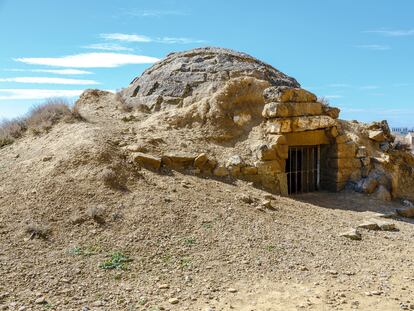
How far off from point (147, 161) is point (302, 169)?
153 inches

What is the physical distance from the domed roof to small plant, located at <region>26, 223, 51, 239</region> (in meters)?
5.26

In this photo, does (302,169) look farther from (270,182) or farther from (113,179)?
(113,179)

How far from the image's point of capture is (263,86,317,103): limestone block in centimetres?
923

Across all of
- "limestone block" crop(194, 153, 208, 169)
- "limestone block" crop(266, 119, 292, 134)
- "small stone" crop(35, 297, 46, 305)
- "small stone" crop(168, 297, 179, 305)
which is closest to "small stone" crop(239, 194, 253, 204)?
"limestone block" crop(194, 153, 208, 169)

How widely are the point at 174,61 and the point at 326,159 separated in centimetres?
509

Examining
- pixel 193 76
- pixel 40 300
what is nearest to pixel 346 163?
pixel 193 76

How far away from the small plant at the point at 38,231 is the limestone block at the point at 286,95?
5589 millimetres

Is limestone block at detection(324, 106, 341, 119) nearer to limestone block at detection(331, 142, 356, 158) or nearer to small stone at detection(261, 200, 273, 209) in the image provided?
limestone block at detection(331, 142, 356, 158)

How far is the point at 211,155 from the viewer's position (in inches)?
335

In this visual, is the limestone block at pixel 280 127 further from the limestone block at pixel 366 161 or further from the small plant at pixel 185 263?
the small plant at pixel 185 263

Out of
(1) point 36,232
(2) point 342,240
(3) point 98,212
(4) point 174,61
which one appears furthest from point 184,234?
(4) point 174,61

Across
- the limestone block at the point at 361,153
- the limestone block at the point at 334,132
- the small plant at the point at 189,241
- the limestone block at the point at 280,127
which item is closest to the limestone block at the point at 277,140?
the limestone block at the point at 280,127

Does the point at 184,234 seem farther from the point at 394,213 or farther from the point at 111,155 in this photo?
the point at 394,213

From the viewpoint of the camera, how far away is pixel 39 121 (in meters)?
10.2
